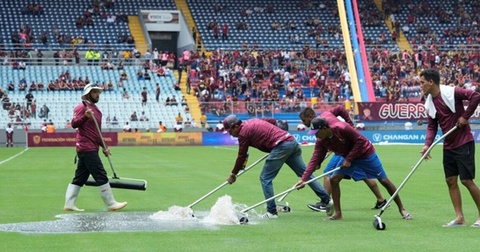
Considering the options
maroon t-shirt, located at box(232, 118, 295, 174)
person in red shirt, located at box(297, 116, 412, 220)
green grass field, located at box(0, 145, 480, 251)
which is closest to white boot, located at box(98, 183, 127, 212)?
green grass field, located at box(0, 145, 480, 251)

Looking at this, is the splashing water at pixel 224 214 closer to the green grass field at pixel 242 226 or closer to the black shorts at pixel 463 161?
the green grass field at pixel 242 226

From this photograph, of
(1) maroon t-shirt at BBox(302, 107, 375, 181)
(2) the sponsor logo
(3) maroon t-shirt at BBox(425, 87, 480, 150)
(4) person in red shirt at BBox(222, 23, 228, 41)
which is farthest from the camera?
(4) person in red shirt at BBox(222, 23, 228, 41)

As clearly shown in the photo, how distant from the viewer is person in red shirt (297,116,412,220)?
13137mm

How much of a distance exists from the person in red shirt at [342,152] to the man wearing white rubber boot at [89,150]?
3.57m

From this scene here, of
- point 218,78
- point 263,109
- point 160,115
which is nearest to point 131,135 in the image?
point 160,115

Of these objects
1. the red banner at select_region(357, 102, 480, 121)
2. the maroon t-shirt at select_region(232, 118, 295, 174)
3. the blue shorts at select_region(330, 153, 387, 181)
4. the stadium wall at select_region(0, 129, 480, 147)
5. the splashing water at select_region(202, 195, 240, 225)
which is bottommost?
the stadium wall at select_region(0, 129, 480, 147)

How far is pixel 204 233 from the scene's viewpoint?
470 inches

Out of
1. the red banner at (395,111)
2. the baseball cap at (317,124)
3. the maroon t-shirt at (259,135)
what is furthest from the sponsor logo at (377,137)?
the baseball cap at (317,124)

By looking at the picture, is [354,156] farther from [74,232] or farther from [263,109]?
[263,109]

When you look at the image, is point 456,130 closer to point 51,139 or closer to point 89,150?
point 89,150

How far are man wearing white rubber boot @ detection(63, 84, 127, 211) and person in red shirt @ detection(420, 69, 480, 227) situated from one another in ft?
18.5

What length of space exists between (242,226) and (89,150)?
3.64 metres

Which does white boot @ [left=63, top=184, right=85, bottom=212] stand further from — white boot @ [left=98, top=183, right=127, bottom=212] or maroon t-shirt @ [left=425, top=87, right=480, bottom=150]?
maroon t-shirt @ [left=425, top=87, right=480, bottom=150]

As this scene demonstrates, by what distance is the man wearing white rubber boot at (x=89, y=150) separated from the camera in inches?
596
